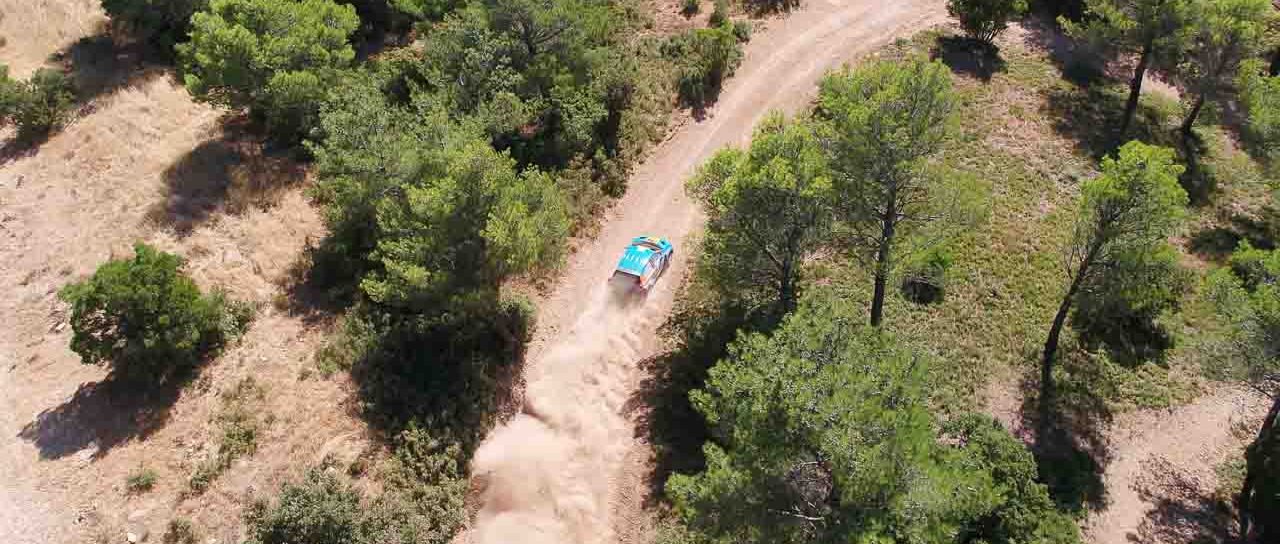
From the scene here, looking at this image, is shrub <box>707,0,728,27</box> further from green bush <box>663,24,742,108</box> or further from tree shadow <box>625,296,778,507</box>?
tree shadow <box>625,296,778,507</box>

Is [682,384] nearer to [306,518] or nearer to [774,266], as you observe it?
[774,266]

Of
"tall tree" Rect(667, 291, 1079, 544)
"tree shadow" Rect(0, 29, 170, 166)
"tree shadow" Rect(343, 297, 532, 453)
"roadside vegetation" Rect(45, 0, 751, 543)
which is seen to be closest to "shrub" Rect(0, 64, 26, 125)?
"roadside vegetation" Rect(45, 0, 751, 543)

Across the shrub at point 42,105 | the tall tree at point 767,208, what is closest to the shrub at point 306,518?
the tall tree at point 767,208

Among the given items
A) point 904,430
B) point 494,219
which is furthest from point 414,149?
point 904,430

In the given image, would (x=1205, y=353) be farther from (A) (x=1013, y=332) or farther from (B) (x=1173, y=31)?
(B) (x=1173, y=31)

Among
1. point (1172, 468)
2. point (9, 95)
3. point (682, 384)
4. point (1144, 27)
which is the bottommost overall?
point (1172, 468)

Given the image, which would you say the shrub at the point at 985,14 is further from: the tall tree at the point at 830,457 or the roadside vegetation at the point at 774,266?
the tall tree at the point at 830,457

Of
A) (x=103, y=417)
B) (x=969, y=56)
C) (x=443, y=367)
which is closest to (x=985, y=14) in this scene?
(x=969, y=56)
